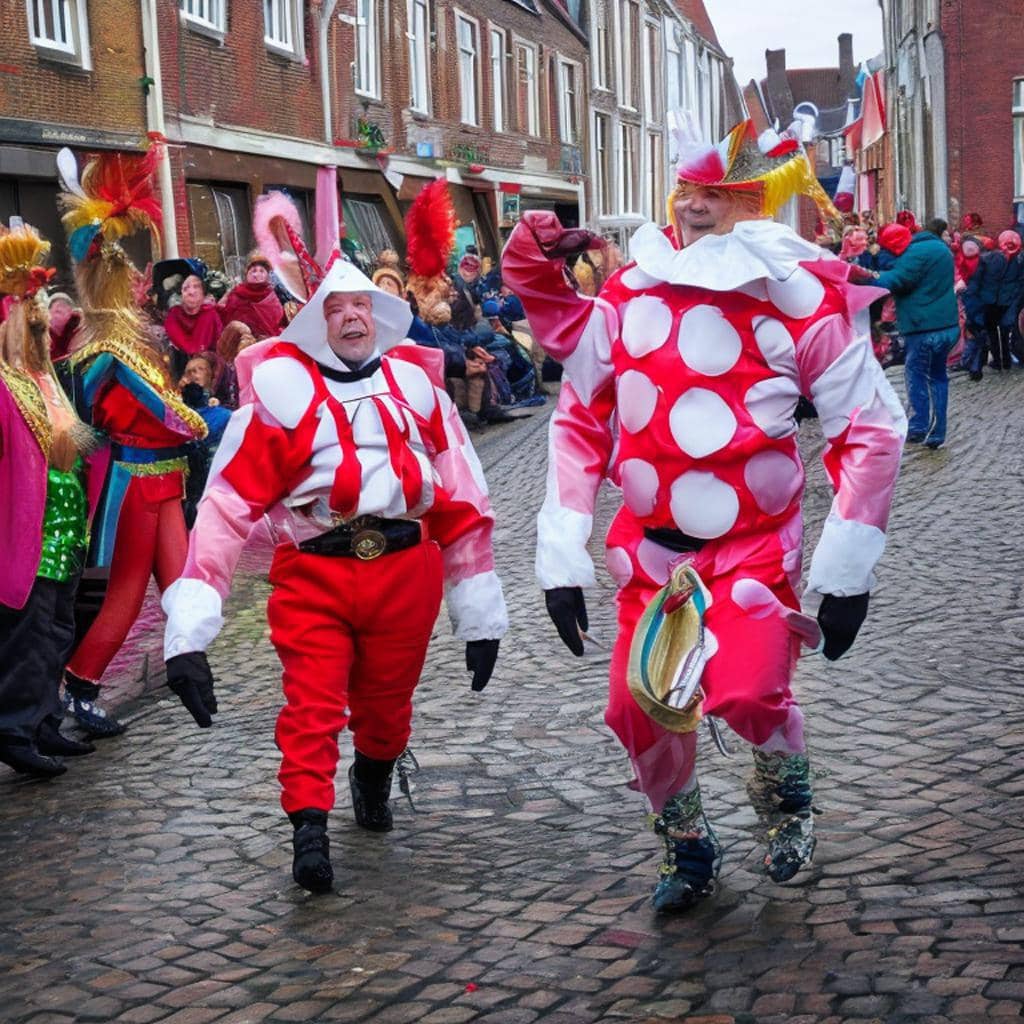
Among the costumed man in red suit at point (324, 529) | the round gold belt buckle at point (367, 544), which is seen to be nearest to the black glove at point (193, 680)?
the costumed man in red suit at point (324, 529)

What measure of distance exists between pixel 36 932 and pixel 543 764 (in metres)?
1.91

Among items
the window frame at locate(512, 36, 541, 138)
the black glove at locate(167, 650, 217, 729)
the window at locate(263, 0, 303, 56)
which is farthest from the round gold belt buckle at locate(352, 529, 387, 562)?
the window frame at locate(512, 36, 541, 138)

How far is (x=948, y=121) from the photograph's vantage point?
30.9 metres

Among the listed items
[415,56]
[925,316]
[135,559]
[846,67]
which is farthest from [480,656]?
[846,67]

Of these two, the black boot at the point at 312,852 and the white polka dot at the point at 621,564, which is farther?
the black boot at the point at 312,852

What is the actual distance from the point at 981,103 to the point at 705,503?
92.5 ft

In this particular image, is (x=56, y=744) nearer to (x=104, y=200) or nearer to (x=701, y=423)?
(x=104, y=200)

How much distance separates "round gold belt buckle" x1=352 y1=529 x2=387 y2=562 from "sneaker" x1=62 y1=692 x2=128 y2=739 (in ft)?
7.26

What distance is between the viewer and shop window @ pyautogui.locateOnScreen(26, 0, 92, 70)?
1645 cm

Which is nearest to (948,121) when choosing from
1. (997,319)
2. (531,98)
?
(531,98)

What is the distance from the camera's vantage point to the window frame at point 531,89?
32.8 metres

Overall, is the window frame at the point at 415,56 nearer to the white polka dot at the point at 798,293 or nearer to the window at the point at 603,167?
the window at the point at 603,167

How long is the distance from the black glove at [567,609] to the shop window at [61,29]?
13.4 m

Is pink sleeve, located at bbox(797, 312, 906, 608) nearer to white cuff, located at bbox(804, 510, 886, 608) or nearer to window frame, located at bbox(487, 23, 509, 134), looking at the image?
white cuff, located at bbox(804, 510, 886, 608)
